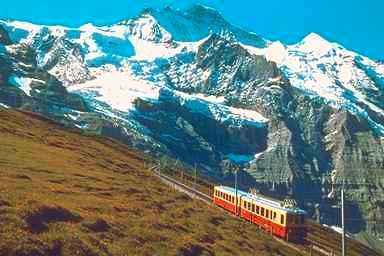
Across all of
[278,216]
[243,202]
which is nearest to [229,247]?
[278,216]

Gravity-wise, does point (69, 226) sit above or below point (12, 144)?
below

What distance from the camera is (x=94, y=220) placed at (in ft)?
168

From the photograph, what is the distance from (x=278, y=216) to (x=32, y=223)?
5463 centimetres

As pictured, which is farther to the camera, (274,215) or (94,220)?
(274,215)

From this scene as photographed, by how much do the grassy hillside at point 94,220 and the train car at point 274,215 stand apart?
21.7 ft

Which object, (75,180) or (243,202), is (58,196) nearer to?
(75,180)

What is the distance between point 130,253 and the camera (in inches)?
1802

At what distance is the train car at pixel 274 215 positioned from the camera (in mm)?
92075

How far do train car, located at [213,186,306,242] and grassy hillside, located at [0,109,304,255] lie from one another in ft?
21.7

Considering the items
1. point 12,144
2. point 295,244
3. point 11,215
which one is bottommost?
point 295,244

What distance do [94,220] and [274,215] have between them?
158 ft

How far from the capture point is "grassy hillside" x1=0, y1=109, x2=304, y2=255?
42281 millimetres

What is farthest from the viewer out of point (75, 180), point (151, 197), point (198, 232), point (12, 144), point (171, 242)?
point (12, 144)

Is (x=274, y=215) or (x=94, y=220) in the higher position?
(x=94, y=220)
